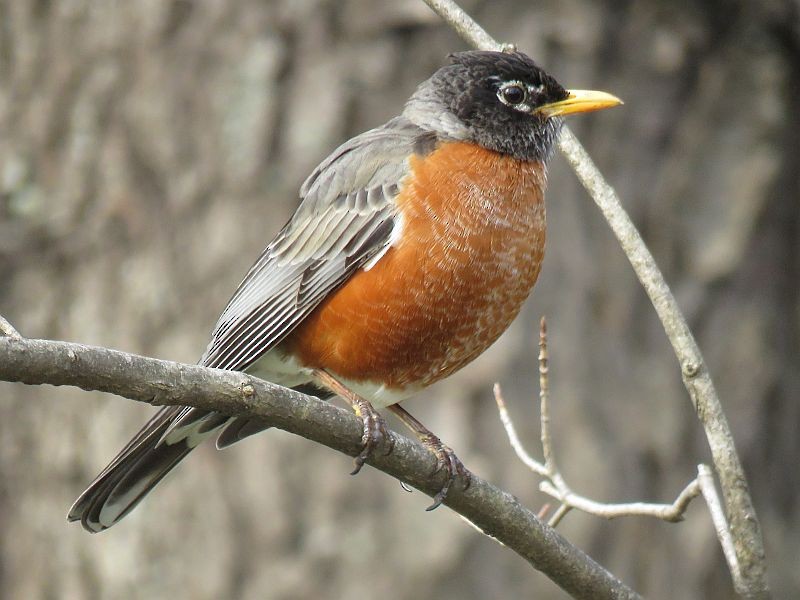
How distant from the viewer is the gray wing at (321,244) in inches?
135

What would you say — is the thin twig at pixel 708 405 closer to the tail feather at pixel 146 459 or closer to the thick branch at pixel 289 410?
the thick branch at pixel 289 410

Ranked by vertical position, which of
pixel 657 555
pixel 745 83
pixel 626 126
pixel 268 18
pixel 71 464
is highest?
pixel 745 83

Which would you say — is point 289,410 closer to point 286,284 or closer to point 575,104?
point 286,284

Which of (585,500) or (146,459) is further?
(146,459)

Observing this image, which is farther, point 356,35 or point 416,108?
point 356,35

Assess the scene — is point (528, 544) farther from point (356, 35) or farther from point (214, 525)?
point (356, 35)

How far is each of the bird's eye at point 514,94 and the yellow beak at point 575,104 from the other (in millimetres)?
67

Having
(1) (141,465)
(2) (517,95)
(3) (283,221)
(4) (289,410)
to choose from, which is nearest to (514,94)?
(2) (517,95)

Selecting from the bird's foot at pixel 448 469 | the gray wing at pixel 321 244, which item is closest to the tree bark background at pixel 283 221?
the gray wing at pixel 321 244

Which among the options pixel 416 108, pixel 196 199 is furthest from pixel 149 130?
pixel 416 108

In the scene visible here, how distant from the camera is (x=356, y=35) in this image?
15.2 ft

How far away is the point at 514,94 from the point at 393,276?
92cm

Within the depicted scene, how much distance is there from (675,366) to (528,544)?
2.28 m

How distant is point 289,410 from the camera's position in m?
2.31
